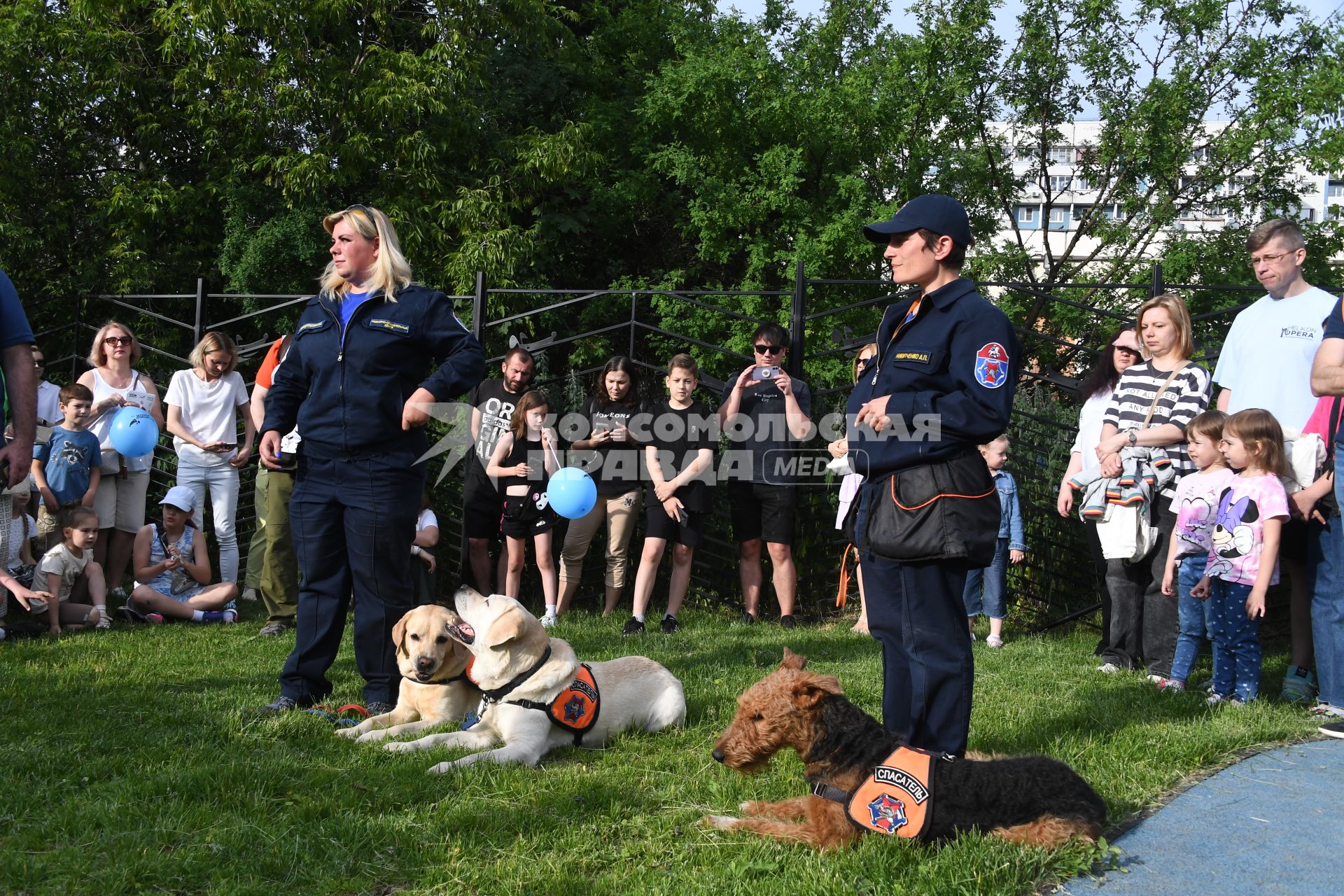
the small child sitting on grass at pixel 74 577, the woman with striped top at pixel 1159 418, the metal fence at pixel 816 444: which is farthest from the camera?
the metal fence at pixel 816 444

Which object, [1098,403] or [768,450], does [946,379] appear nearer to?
[1098,403]

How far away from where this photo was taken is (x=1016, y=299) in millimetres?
18500

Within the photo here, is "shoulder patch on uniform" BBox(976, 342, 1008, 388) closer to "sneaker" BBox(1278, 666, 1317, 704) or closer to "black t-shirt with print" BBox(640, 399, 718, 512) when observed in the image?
"sneaker" BBox(1278, 666, 1317, 704)

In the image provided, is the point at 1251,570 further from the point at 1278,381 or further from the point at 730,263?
the point at 730,263

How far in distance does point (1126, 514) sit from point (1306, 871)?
304 centimetres

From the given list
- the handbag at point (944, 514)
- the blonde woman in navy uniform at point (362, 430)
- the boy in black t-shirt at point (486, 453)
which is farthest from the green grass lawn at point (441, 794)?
the boy in black t-shirt at point (486, 453)

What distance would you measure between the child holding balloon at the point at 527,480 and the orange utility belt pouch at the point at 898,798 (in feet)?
15.7

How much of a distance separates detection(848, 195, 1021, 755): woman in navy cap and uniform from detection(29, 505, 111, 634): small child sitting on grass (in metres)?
5.77

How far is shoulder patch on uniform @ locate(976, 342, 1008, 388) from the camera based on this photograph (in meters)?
3.31

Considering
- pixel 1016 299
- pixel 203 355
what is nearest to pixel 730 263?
pixel 1016 299

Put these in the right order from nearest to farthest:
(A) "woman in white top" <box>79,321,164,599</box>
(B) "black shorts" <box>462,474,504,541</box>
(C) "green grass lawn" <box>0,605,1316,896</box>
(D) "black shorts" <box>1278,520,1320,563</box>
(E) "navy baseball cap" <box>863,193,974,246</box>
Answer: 1. (C) "green grass lawn" <box>0,605,1316,896</box>
2. (E) "navy baseball cap" <box>863,193,974,246</box>
3. (D) "black shorts" <box>1278,520,1320,563</box>
4. (A) "woman in white top" <box>79,321,164,599</box>
5. (B) "black shorts" <box>462,474,504,541</box>

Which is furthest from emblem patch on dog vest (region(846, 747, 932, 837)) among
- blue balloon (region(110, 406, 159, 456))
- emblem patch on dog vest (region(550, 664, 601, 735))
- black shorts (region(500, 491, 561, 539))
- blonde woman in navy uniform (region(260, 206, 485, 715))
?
blue balloon (region(110, 406, 159, 456))

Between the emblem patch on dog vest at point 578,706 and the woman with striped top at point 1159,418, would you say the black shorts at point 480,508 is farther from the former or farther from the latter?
the woman with striped top at point 1159,418

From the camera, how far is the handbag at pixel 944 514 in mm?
3389
